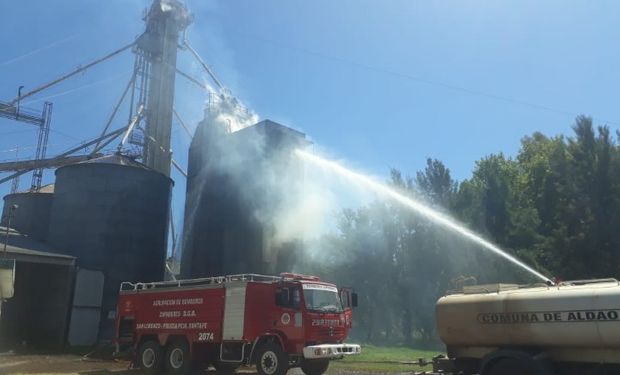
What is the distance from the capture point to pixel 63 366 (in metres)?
22.7

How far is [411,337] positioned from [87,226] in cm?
3133

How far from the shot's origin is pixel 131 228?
118ft

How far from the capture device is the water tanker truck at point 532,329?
10.6 meters

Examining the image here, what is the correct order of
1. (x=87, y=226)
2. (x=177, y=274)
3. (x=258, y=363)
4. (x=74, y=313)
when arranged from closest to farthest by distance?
(x=258, y=363), (x=74, y=313), (x=87, y=226), (x=177, y=274)

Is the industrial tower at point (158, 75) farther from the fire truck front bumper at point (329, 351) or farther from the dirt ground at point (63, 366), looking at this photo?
the fire truck front bumper at point (329, 351)

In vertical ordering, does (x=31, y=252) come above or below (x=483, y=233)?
below

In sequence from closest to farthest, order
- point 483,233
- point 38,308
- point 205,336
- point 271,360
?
point 271,360, point 205,336, point 38,308, point 483,233

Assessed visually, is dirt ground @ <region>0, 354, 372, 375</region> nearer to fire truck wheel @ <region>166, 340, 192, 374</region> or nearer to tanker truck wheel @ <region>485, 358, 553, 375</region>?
fire truck wheel @ <region>166, 340, 192, 374</region>

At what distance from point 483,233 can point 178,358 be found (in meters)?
29.9

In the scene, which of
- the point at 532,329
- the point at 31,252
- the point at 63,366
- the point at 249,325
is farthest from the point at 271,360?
the point at 31,252

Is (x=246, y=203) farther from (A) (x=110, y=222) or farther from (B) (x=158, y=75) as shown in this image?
(B) (x=158, y=75)

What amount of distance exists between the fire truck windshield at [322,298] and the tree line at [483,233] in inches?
647

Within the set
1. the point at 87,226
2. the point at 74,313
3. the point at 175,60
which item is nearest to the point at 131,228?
the point at 87,226

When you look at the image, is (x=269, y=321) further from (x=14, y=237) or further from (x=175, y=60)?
(x=175, y=60)
